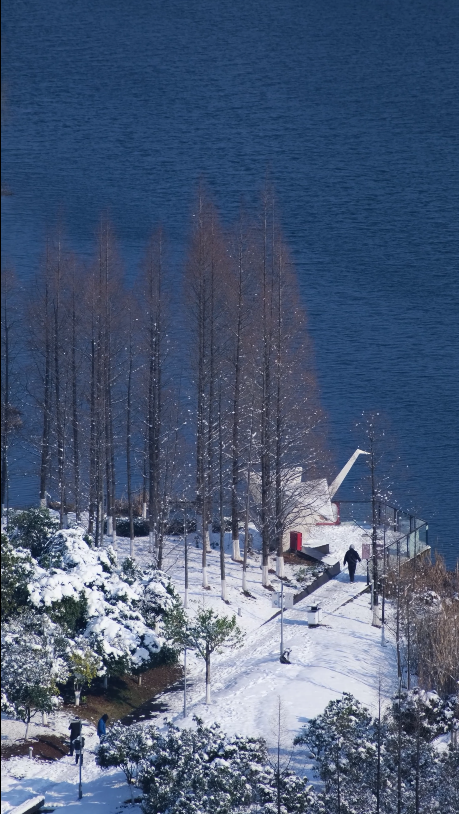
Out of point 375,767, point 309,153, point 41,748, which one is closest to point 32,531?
point 41,748

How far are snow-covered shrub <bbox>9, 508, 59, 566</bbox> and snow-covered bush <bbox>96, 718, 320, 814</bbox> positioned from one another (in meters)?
9.64

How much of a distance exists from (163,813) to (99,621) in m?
8.55

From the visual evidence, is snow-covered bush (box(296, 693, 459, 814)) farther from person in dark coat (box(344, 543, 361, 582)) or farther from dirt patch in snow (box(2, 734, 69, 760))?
person in dark coat (box(344, 543, 361, 582))

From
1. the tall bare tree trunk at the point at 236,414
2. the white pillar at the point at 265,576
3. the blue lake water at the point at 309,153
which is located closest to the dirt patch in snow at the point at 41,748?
the white pillar at the point at 265,576

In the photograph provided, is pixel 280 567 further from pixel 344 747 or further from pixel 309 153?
pixel 309 153

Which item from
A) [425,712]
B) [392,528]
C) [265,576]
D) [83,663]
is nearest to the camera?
[83,663]

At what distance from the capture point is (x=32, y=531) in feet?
137

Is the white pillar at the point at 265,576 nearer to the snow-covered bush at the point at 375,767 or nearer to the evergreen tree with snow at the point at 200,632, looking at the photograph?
the evergreen tree with snow at the point at 200,632

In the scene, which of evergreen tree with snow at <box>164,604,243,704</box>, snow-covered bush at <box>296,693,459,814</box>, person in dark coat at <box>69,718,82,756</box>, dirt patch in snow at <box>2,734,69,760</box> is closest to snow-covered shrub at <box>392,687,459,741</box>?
snow-covered bush at <box>296,693,459,814</box>

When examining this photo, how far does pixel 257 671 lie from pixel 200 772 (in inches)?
380

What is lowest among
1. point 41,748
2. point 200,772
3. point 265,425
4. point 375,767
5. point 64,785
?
point 64,785

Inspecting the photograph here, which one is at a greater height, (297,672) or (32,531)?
(32,531)

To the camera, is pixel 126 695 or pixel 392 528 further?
pixel 392 528

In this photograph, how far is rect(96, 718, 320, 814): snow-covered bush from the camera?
30469mm
